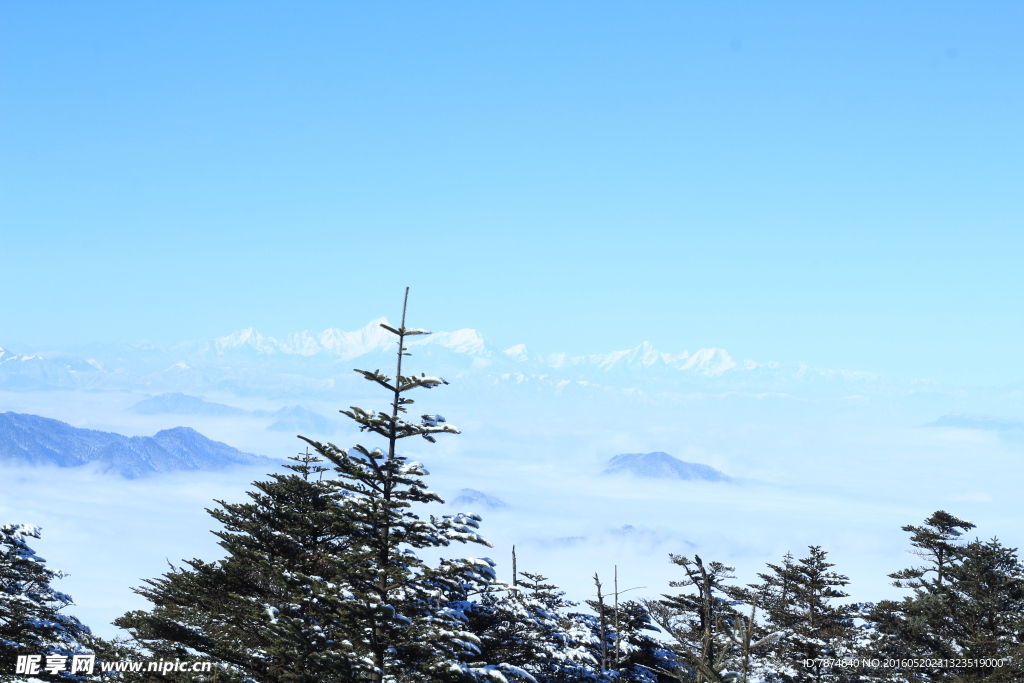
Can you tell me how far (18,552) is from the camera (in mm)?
27422

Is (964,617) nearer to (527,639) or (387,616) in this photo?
(527,639)

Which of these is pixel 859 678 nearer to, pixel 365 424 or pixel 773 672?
pixel 773 672

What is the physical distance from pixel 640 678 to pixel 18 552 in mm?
26605

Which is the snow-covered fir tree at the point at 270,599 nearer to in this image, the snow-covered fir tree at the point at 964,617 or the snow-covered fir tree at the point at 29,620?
the snow-covered fir tree at the point at 29,620

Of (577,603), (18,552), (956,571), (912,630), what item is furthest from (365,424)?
(956,571)

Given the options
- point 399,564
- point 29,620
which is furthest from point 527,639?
point 29,620

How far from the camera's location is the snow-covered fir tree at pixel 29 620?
24594mm

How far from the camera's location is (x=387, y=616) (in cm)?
1941

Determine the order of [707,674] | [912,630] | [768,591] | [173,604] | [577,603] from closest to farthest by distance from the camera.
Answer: [707,674], [173,604], [912,630], [577,603], [768,591]

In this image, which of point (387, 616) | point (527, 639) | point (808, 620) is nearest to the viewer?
point (387, 616)

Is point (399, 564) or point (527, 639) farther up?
point (399, 564)

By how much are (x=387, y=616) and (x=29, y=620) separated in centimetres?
1380

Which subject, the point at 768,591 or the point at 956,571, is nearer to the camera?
the point at 956,571

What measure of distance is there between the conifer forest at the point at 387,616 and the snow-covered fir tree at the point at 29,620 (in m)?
0.06
